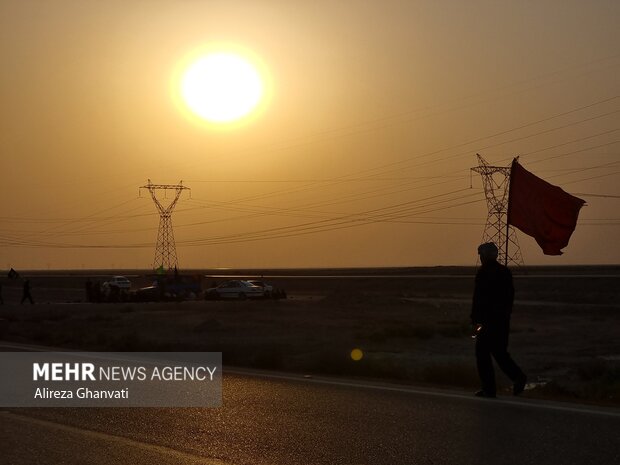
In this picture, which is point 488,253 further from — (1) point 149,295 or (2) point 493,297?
(1) point 149,295

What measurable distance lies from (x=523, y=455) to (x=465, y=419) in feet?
5.69

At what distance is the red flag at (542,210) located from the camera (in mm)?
25750

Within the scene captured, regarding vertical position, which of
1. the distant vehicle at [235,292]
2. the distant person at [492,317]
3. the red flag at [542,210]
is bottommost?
the distant person at [492,317]

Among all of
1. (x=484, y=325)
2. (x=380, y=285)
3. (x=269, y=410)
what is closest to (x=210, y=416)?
(x=269, y=410)

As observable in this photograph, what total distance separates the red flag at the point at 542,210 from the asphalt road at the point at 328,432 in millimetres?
14825

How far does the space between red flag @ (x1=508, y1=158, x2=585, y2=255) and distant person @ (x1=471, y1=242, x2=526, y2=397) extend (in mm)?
14749

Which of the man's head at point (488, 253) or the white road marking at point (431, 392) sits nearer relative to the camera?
the white road marking at point (431, 392)

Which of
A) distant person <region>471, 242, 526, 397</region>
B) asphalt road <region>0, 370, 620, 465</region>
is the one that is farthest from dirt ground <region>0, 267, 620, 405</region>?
asphalt road <region>0, 370, 620, 465</region>

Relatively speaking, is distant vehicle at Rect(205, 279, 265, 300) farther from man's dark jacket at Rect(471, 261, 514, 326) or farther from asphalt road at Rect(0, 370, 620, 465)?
man's dark jacket at Rect(471, 261, 514, 326)

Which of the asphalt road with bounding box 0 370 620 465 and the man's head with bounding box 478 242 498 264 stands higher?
the man's head with bounding box 478 242 498 264

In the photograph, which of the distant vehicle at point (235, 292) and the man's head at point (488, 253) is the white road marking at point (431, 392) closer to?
the man's head at point (488, 253)

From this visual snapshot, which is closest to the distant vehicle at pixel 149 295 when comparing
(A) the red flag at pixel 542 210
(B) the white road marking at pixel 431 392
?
(A) the red flag at pixel 542 210

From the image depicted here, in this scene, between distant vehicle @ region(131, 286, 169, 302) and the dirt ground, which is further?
distant vehicle @ region(131, 286, 169, 302)

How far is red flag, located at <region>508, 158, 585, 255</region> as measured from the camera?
25.8 m
